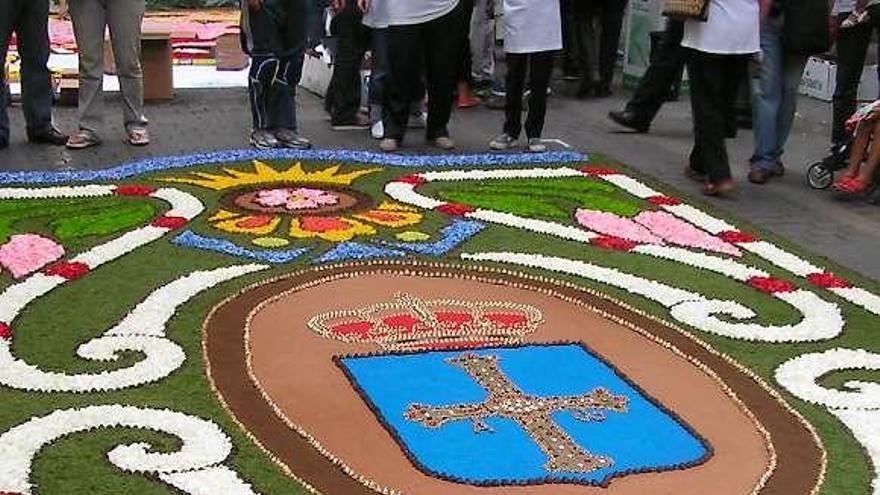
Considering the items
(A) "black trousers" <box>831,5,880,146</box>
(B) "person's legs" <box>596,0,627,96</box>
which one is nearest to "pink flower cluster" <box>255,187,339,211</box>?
(A) "black trousers" <box>831,5,880,146</box>

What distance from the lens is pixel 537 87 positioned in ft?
25.2

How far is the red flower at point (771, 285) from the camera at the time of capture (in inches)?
206

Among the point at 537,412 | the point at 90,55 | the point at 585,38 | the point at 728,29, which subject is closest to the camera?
the point at 537,412

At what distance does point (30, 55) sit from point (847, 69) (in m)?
5.03

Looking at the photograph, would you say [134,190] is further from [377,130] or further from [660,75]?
[660,75]

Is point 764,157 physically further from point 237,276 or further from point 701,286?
point 237,276

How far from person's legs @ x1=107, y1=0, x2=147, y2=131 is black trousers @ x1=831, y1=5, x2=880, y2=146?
14.0 ft

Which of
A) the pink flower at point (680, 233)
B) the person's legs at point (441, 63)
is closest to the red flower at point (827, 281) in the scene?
the pink flower at point (680, 233)

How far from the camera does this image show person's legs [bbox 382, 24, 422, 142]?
7.62 metres

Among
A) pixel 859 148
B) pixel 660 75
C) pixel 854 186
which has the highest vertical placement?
pixel 660 75

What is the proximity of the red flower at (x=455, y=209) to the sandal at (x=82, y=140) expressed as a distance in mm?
2566

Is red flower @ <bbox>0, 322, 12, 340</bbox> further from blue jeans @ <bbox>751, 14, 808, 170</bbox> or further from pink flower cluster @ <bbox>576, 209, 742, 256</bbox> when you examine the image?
blue jeans @ <bbox>751, 14, 808, 170</bbox>

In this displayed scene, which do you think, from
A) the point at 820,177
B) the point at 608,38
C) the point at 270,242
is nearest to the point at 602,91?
the point at 608,38

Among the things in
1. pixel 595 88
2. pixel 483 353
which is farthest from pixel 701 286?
pixel 595 88
